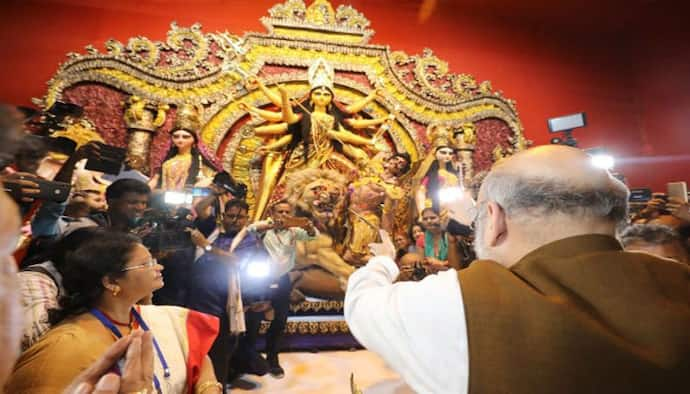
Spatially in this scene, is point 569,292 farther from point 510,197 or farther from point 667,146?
point 667,146

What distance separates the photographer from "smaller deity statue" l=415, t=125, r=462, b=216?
17.3 ft

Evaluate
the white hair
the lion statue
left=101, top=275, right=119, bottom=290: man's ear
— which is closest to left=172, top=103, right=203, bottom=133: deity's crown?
the lion statue

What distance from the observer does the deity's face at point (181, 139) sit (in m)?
4.76

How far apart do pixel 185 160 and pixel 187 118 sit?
54 cm

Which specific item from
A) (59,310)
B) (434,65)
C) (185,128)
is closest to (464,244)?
(434,65)

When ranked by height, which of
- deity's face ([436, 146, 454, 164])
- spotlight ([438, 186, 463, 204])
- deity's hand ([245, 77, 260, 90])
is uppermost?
deity's hand ([245, 77, 260, 90])

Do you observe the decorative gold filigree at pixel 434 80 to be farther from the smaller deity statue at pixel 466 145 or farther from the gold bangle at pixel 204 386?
the gold bangle at pixel 204 386

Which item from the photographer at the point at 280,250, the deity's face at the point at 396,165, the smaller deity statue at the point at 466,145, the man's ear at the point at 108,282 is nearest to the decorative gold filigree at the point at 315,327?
the photographer at the point at 280,250

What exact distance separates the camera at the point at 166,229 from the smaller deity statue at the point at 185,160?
3.60 ft

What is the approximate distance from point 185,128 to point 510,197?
14.6 ft

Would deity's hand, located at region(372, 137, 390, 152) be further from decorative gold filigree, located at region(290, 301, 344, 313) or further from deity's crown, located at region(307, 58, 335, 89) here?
decorative gold filigree, located at region(290, 301, 344, 313)

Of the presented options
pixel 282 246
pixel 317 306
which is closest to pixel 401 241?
pixel 317 306

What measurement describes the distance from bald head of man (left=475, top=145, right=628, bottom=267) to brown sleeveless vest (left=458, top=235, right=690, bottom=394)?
0.13m

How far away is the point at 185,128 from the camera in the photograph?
478cm
